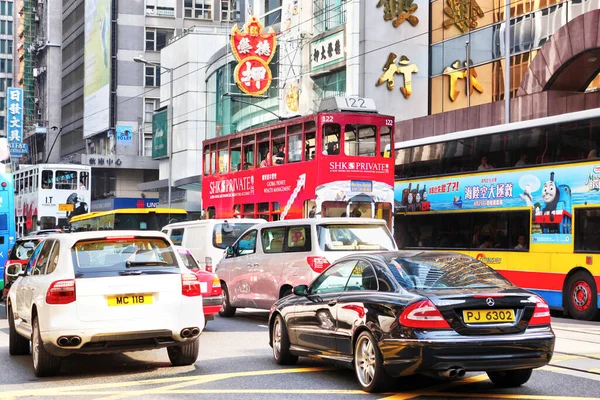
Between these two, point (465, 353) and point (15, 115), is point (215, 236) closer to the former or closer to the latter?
point (465, 353)

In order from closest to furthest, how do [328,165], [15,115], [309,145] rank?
[328,165] → [309,145] → [15,115]

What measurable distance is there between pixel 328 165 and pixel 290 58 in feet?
91.5

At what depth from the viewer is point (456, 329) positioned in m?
8.91

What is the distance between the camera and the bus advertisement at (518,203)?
762 inches

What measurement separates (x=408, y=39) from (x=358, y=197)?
77.3 ft

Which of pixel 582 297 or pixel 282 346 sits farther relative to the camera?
pixel 582 297

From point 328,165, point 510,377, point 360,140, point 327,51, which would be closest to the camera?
point 510,377

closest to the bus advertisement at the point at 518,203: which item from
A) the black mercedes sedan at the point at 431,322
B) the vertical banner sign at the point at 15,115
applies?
the black mercedes sedan at the point at 431,322

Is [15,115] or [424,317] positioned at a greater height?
[15,115]

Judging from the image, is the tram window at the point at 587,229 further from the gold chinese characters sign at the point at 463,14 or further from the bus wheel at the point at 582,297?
the gold chinese characters sign at the point at 463,14

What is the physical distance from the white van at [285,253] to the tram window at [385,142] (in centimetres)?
578

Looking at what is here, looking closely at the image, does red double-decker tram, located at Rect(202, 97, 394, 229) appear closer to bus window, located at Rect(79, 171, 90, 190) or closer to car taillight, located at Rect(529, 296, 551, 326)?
car taillight, located at Rect(529, 296, 551, 326)

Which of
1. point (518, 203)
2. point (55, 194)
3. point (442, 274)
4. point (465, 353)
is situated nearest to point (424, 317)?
point (465, 353)

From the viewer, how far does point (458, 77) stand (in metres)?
42.2
